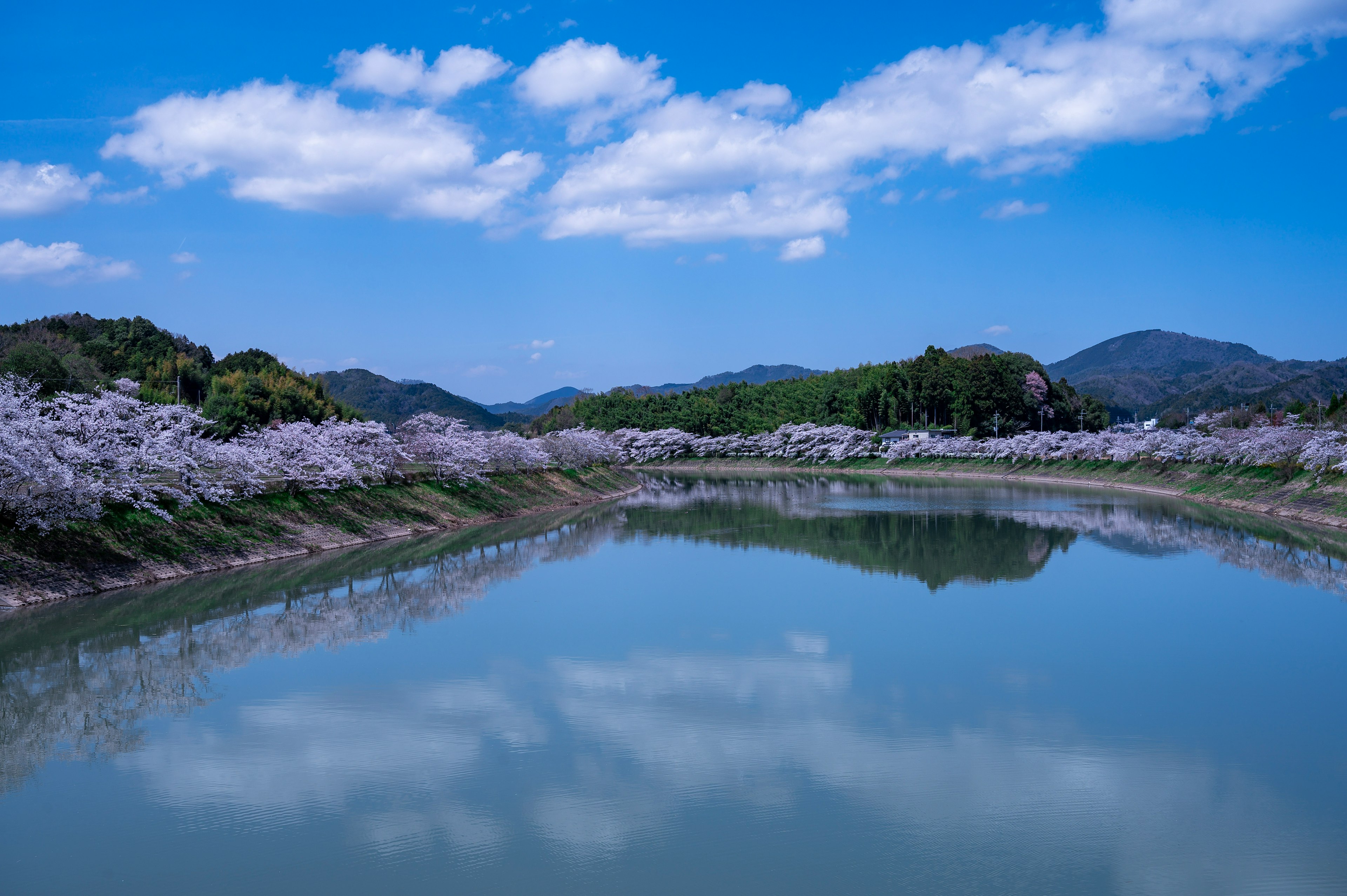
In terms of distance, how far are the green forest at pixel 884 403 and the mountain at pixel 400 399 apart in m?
48.2

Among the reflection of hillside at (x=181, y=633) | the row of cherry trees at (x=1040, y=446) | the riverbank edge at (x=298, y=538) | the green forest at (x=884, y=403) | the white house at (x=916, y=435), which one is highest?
the green forest at (x=884, y=403)

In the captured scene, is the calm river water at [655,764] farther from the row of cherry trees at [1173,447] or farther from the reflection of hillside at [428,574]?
the row of cherry trees at [1173,447]

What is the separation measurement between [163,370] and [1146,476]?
64296 millimetres

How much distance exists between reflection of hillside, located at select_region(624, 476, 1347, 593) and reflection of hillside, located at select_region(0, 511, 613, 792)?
893 centimetres

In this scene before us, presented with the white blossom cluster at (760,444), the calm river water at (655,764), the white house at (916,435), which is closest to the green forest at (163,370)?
the white blossom cluster at (760,444)

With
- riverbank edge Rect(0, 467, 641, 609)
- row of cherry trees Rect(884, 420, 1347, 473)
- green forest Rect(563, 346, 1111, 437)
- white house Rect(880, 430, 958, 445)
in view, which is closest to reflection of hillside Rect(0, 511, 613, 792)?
riverbank edge Rect(0, 467, 641, 609)

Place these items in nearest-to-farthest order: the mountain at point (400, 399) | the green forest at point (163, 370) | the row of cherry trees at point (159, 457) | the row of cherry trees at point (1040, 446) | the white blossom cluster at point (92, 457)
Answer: the white blossom cluster at point (92, 457)
the row of cherry trees at point (159, 457)
the row of cherry trees at point (1040, 446)
the green forest at point (163, 370)
the mountain at point (400, 399)

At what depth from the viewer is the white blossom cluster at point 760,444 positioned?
77750 mm

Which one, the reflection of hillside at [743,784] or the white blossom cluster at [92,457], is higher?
the white blossom cluster at [92,457]

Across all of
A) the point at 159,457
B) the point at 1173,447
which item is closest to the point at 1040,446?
the point at 1173,447

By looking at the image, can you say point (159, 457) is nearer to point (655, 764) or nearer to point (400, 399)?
point (655, 764)

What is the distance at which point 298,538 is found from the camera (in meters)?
23.0

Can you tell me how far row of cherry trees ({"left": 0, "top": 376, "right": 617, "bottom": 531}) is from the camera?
51.3 feet

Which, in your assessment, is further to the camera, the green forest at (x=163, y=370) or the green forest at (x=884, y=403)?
the green forest at (x=884, y=403)
